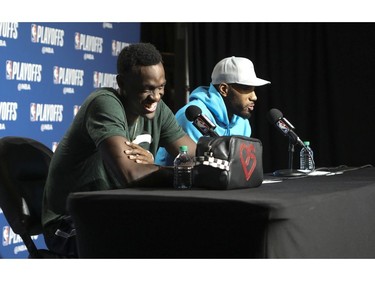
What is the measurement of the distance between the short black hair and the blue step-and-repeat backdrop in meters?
1.39

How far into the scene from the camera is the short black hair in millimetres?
2930

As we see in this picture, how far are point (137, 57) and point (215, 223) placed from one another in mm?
1048

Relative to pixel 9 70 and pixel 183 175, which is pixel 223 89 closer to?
pixel 9 70

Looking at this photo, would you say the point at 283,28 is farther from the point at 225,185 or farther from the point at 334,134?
the point at 225,185

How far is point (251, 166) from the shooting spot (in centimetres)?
251

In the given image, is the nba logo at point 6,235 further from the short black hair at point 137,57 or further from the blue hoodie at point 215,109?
the short black hair at point 137,57

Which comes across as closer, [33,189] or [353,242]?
[353,242]

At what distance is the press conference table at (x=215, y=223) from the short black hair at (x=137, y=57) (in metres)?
0.70

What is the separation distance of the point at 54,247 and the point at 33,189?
261mm

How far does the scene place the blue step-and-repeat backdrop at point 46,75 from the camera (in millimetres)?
4168

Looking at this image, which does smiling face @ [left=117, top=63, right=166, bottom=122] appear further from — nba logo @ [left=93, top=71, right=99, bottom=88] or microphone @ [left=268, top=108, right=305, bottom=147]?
nba logo @ [left=93, top=71, right=99, bottom=88]

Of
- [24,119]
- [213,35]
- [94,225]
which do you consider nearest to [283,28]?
[213,35]

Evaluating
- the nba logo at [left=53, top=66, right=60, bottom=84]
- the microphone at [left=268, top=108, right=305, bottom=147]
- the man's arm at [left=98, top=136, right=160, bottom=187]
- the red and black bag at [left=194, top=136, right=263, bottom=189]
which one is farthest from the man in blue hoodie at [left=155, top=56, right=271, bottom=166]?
the red and black bag at [left=194, top=136, right=263, bottom=189]

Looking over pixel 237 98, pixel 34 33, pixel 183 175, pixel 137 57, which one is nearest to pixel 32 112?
pixel 34 33
